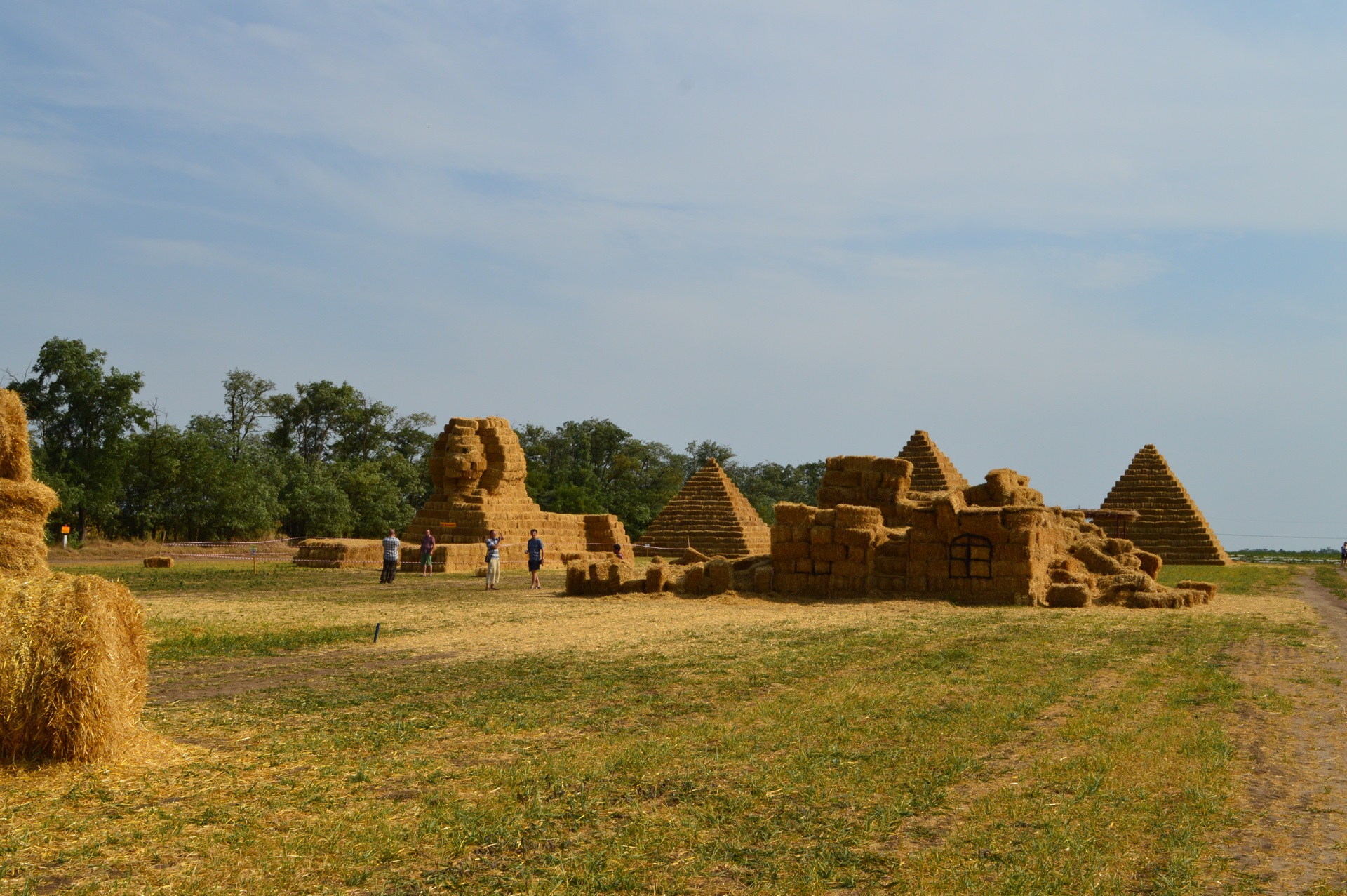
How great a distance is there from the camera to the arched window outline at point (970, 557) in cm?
2062

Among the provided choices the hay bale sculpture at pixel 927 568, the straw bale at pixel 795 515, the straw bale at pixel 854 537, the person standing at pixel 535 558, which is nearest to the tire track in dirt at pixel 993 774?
the hay bale sculpture at pixel 927 568

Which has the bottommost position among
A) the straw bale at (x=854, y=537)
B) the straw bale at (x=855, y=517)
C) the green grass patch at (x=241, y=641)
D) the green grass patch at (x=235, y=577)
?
the green grass patch at (x=241, y=641)

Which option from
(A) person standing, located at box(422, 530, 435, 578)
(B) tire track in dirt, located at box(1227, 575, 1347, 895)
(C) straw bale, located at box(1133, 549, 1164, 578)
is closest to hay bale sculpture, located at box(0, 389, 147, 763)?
(B) tire track in dirt, located at box(1227, 575, 1347, 895)

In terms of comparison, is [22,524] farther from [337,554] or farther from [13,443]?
[337,554]

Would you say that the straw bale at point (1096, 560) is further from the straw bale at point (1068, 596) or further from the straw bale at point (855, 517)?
the straw bale at point (855, 517)

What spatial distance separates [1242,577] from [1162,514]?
13.4 metres

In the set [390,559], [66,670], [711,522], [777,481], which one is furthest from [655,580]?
[777,481]

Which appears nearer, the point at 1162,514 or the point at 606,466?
the point at 1162,514

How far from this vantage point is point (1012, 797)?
6.68 metres

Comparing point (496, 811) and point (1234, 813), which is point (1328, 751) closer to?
point (1234, 813)

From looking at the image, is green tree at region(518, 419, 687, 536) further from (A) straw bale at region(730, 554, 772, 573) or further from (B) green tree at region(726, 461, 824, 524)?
(A) straw bale at region(730, 554, 772, 573)

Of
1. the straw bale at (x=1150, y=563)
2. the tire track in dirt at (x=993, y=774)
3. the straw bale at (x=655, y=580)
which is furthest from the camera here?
the straw bale at (x=1150, y=563)

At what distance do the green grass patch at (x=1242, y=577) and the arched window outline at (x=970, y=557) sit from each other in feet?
26.7

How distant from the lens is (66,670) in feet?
22.4
